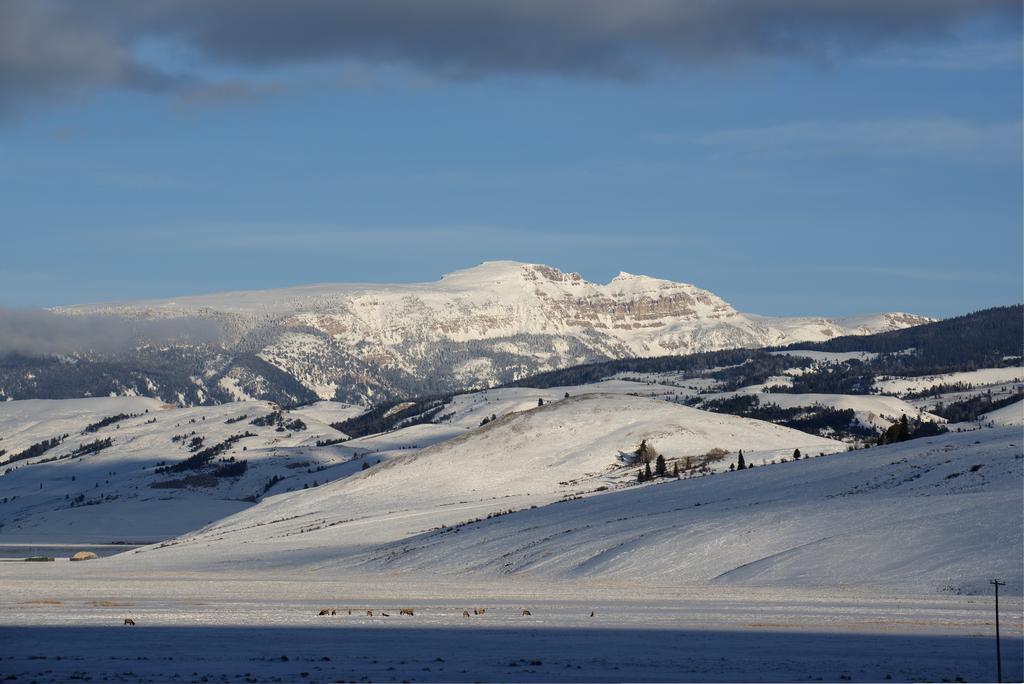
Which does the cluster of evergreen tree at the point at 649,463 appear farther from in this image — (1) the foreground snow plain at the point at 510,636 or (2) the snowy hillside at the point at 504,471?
(1) the foreground snow plain at the point at 510,636

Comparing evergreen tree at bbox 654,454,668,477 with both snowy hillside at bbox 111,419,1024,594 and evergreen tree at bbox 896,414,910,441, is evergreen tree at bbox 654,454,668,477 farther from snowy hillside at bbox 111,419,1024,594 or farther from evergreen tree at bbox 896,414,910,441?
evergreen tree at bbox 896,414,910,441

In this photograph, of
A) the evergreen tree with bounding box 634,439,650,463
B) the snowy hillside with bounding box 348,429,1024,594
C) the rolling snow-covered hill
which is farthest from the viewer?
the evergreen tree with bounding box 634,439,650,463

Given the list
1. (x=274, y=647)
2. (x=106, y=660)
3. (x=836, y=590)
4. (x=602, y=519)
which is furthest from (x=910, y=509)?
(x=106, y=660)

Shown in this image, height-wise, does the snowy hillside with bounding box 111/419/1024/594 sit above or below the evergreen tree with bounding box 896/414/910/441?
below

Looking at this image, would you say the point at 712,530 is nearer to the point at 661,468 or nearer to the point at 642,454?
the point at 661,468

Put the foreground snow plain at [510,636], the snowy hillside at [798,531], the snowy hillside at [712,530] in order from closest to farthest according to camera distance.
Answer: the foreground snow plain at [510,636]
the snowy hillside at [798,531]
the snowy hillside at [712,530]

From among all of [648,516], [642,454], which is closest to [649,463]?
[642,454]

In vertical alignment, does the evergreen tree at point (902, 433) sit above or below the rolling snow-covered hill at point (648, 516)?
above

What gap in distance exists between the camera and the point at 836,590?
69.2 metres

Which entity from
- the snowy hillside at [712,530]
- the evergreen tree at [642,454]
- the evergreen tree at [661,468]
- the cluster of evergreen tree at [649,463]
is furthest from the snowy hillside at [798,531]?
the evergreen tree at [642,454]

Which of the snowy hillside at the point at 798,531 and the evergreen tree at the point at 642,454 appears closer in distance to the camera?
the snowy hillside at the point at 798,531

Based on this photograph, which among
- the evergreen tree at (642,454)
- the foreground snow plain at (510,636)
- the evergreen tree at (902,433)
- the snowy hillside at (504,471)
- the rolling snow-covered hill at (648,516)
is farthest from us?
the evergreen tree at (642,454)

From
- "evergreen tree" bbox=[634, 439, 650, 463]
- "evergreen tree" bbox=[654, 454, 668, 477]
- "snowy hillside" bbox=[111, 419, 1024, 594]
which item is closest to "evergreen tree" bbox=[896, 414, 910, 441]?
"snowy hillside" bbox=[111, 419, 1024, 594]

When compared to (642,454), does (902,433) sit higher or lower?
higher
